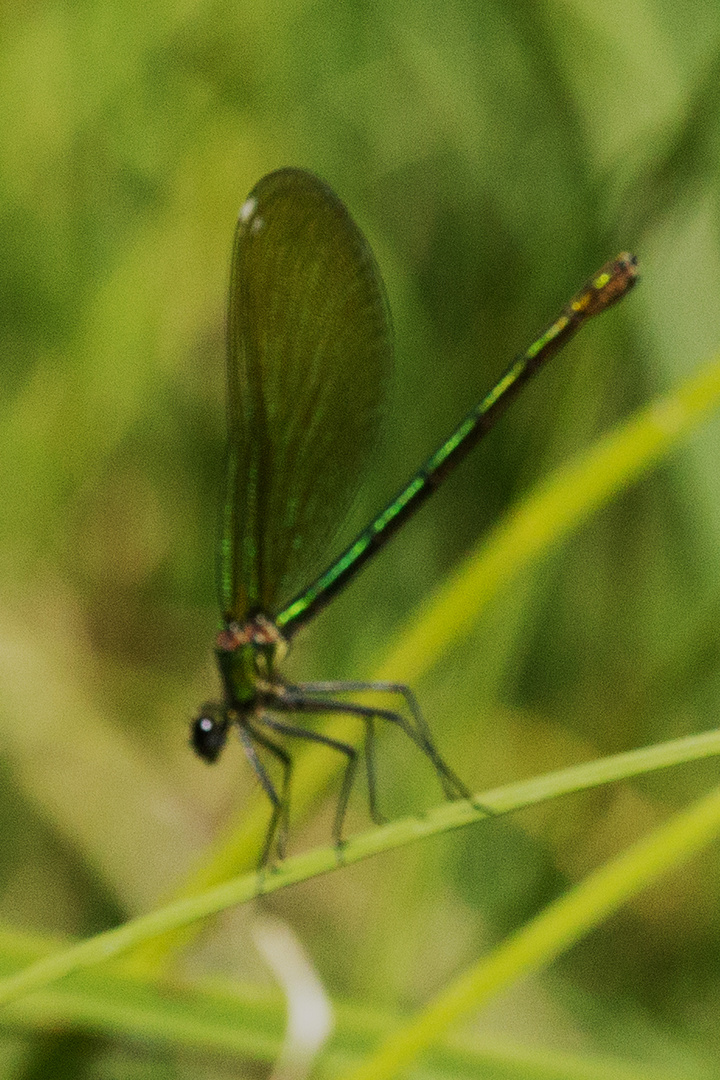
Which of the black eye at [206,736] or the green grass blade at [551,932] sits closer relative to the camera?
the green grass blade at [551,932]

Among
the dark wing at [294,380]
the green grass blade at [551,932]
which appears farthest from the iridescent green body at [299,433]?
the green grass blade at [551,932]

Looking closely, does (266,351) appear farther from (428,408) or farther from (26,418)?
(26,418)

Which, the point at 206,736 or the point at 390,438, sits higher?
the point at 390,438

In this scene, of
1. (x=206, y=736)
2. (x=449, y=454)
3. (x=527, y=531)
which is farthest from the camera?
(x=449, y=454)

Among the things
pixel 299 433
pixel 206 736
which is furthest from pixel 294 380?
pixel 206 736

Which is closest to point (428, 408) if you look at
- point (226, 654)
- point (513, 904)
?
point (226, 654)

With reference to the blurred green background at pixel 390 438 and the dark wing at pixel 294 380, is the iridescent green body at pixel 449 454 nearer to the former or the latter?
the dark wing at pixel 294 380

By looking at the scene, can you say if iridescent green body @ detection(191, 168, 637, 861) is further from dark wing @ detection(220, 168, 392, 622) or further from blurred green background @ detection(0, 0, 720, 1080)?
blurred green background @ detection(0, 0, 720, 1080)

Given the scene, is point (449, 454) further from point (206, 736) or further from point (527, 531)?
point (206, 736)
